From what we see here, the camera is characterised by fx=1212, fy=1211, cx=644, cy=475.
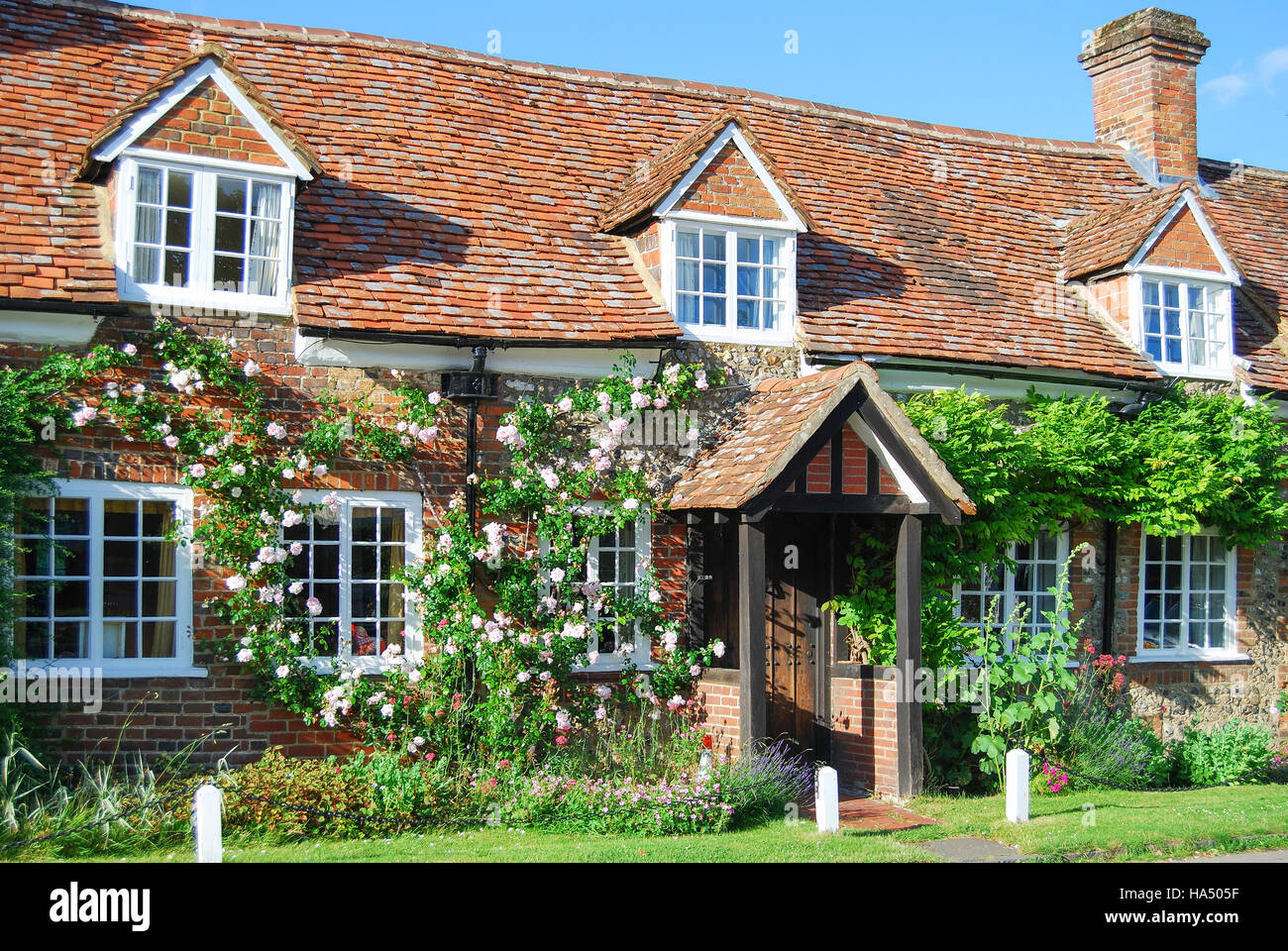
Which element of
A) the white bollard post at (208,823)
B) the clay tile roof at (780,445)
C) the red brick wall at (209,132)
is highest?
the red brick wall at (209,132)

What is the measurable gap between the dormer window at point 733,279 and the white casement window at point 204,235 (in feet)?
13.9

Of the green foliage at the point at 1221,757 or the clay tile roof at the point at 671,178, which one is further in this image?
the green foliage at the point at 1221,757

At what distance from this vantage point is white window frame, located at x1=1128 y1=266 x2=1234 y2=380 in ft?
51.9

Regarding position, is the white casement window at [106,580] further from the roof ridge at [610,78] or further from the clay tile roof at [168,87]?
the roof ridge at [610,78]

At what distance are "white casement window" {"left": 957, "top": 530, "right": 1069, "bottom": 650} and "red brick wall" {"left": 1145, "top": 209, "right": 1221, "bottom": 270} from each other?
3.97 meters

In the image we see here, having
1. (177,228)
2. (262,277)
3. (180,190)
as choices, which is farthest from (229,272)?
(180,190)

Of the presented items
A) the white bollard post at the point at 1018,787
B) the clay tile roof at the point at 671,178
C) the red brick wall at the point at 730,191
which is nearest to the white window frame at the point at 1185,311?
the clay tile roof at the point at 671,178

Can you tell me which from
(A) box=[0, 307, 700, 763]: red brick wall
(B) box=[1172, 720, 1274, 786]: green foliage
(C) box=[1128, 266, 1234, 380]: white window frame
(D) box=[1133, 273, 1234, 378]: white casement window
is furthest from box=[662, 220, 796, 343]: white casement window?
(B) box=[1172, 720, 1274, 786]: green foliage

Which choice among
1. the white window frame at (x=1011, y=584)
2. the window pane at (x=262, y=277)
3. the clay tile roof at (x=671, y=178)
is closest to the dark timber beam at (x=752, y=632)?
the white window frame at (x=1011, y=584)

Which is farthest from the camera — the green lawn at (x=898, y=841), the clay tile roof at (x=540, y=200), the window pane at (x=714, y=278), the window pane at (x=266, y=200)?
the window pane at (x=714, y=278)

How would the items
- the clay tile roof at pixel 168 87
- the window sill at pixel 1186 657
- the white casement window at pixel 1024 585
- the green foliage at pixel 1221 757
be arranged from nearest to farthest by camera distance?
the clay tile roof at pixel 168 87
the green foliage at pixel 1221 757
the white casement window at pixel 1024 585
the window sill at pixel 1186 657

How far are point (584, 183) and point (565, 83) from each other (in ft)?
7.50

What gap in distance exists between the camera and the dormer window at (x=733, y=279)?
13430 millimetres

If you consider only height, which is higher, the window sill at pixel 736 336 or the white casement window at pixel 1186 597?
the window sill at pixel 736 336
